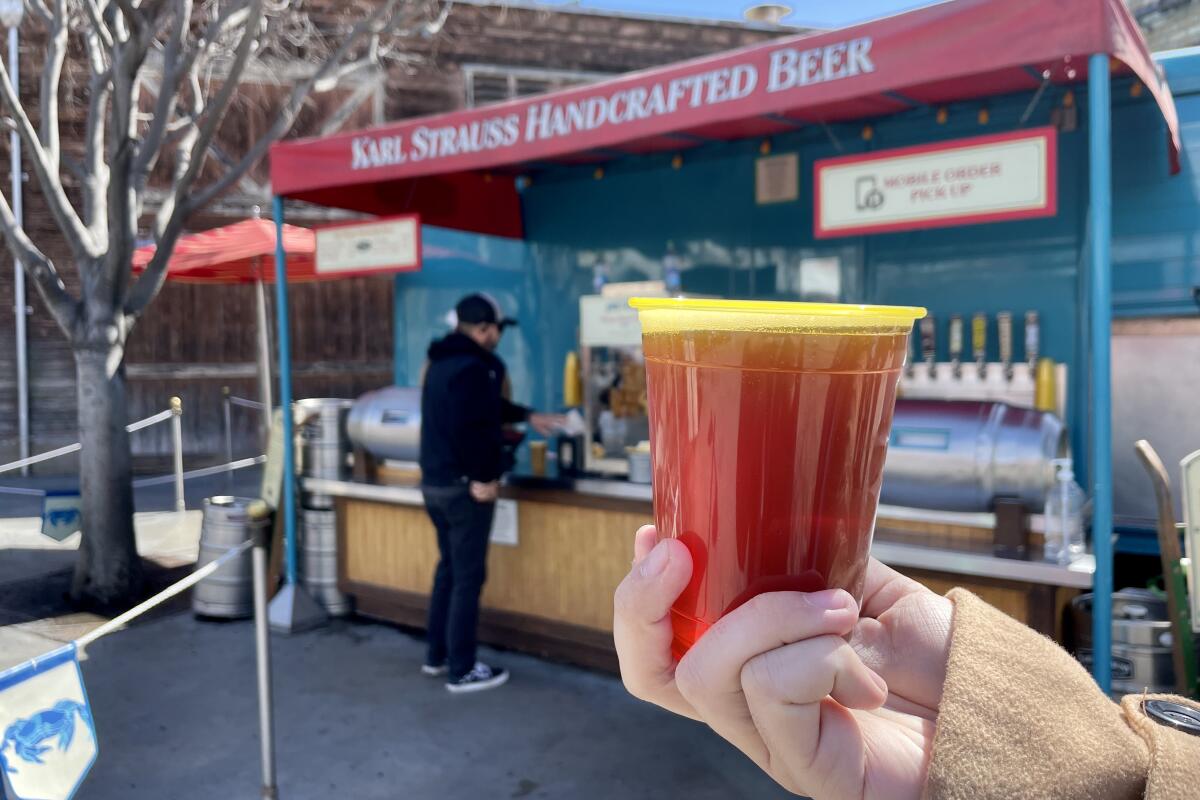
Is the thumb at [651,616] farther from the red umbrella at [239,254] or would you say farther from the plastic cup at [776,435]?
the red umbrella at [239,254]

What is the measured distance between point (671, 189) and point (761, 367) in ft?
19.6

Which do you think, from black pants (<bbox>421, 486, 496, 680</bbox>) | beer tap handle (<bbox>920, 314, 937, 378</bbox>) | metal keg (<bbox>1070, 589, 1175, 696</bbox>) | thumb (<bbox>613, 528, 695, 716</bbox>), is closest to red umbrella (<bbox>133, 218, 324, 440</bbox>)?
black pants (<bbox>421, 486, 496, 680</bbox>)

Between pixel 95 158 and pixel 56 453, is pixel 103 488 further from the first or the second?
pixel 95 158

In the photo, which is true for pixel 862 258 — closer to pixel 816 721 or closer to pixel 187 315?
pixel 816 721

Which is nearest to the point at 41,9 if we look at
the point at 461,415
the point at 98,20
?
the point at 98,20

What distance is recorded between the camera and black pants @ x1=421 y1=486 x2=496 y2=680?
16.4 feet

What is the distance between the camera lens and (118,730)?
4.64m

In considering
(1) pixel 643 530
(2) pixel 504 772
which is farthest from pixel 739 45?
(1) pixel 643 530

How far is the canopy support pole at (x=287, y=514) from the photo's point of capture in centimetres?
621

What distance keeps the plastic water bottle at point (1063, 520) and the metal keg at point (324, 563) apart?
4.62 m

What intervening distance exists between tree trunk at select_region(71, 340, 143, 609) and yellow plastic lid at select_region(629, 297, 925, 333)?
693 centimetres

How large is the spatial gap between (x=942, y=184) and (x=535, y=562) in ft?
10.4

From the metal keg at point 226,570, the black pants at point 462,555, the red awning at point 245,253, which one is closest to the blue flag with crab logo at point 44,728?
the black pants at point 462,555

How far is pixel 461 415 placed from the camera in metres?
4.90
